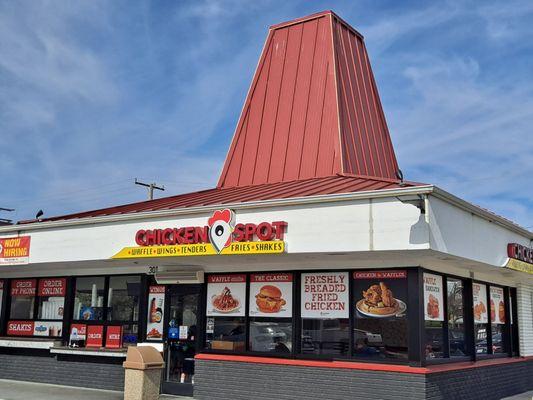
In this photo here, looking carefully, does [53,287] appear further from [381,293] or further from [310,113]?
[381,293]

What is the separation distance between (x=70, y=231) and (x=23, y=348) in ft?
14.4

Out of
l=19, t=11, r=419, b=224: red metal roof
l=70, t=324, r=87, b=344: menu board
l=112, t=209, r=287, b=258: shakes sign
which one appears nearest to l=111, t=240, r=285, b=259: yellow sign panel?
l=112, t=209, r=287, b=258: shakes sign

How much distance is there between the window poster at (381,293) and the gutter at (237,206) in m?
1.90

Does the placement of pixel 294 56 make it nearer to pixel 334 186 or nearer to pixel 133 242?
pixel 334 186

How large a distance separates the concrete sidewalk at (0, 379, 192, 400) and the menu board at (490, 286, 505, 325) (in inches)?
305

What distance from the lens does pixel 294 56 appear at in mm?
19781

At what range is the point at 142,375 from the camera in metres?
12.1

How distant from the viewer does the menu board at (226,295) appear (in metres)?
13.4

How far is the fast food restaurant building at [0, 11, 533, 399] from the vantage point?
11211mm

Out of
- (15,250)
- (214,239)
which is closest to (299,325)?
(214,239)

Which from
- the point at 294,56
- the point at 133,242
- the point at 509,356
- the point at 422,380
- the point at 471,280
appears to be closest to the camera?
the point at 422,380

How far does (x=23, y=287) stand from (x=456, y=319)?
1179 cm

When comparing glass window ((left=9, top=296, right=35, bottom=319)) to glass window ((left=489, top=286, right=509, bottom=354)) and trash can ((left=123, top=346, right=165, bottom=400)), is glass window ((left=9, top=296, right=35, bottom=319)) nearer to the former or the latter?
trash can ((left=123, top=346, right=165, bottom=400))

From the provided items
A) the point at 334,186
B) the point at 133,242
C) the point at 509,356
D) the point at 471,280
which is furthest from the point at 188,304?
the point at 509,356
